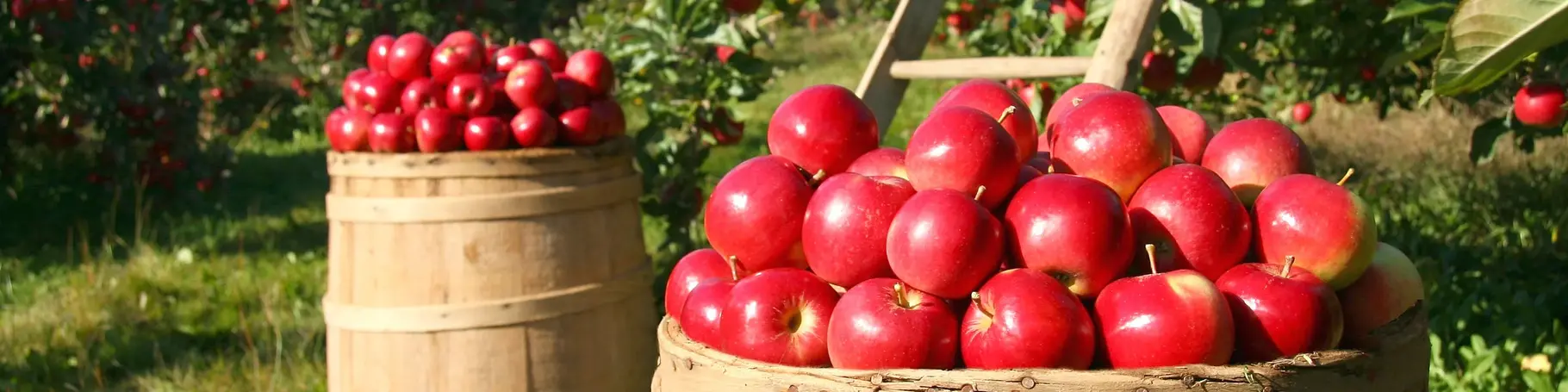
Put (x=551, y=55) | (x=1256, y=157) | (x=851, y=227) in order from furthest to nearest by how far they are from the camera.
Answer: (x=551, y=55) < (x=1256, y=157) < (x=851, y=227)

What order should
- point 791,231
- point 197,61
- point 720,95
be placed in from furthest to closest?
point 197,61 → point 720,95 → point 791,231

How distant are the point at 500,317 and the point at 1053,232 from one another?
1.45 m

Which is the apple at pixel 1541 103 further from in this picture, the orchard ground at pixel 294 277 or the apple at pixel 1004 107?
the apple at pixel 1004 107

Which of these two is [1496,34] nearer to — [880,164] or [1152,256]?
[1152,256]

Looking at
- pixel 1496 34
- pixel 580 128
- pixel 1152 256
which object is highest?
pixel 1496 34

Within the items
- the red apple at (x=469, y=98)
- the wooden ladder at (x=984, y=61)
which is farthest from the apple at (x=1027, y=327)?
the red apple at (x=469, y=98)

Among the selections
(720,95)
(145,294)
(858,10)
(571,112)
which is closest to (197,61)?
(145,294)

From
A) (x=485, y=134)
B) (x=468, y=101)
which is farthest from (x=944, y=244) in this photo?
(x=468, y=101)

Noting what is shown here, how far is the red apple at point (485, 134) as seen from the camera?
2.73 metres

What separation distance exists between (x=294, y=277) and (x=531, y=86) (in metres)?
2.24

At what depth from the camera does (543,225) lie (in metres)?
2.56

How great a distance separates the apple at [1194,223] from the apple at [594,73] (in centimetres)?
182

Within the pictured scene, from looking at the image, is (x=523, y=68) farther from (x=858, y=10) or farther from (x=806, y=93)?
(x=858, y=10)

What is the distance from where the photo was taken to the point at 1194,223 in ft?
4.55
